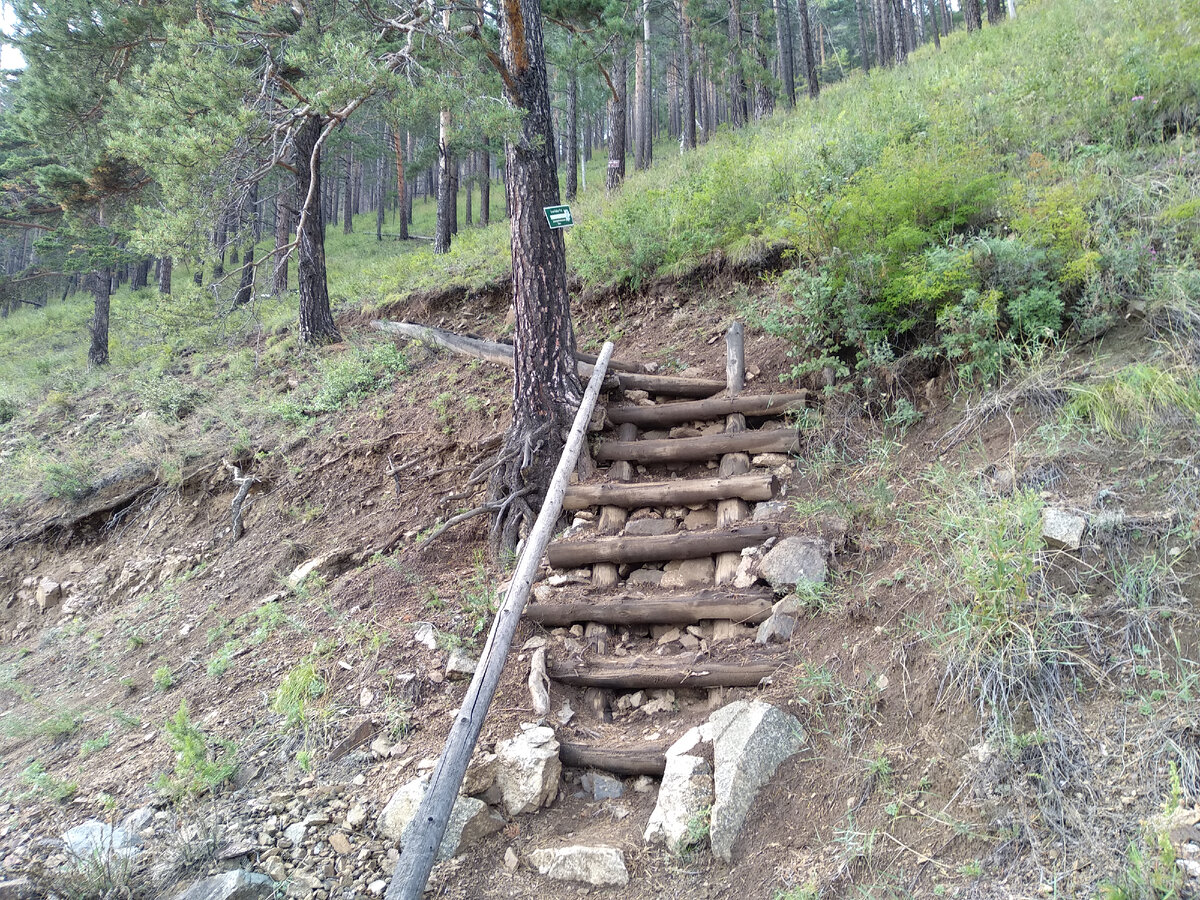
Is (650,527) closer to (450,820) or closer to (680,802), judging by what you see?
(680,802)

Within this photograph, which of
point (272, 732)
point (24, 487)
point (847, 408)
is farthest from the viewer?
point (24, 487)

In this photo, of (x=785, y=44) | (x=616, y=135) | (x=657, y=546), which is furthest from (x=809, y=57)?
(x=657, y=546)

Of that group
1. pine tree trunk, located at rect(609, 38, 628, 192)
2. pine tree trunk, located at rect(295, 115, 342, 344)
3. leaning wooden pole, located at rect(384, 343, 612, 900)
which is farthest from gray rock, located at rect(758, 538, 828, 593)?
pine tree trunk, located at rect(609, 38, 628, 192)

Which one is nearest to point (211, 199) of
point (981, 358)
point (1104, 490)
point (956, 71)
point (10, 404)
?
point (981, 358)

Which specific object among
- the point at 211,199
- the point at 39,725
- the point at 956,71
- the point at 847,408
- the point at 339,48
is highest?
the point at 956,71

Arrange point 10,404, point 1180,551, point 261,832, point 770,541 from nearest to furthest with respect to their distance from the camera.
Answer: point 1180,551, point 261,832, point 770,541, point 10,404

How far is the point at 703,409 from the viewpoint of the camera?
19.8 ft

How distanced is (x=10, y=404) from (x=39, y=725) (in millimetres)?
10475

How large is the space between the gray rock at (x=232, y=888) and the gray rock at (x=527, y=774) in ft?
3.65

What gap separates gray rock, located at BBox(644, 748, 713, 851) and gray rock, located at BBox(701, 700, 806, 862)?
8 centimetres

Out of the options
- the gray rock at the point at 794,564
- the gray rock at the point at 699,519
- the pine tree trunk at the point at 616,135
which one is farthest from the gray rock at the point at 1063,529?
the pine tree trunk at the point at 616,135

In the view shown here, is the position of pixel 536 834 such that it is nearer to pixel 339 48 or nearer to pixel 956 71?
pixel 339 48

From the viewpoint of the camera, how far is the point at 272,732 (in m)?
4.14

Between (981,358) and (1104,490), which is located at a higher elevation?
(981,358)
